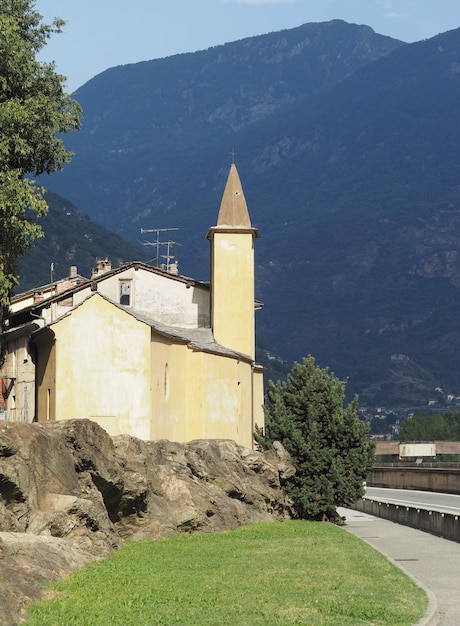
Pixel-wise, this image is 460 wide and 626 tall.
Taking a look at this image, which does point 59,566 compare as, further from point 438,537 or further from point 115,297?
point 115,297

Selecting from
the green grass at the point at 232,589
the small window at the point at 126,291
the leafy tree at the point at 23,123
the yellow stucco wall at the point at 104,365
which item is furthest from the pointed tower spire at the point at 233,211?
the green grass at the point at 232,589

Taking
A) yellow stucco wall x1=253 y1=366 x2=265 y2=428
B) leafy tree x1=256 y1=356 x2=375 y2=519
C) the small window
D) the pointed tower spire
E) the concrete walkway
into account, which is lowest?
the concrete walkway

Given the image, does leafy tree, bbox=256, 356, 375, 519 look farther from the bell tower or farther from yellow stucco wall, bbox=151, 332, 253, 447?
the bell tower

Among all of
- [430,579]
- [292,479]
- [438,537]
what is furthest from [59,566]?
[292,479]

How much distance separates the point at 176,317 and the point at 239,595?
41.3 meters

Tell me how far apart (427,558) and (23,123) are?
61.6 feet

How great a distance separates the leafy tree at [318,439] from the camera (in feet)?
177

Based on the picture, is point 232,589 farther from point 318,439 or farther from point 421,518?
point 318,439

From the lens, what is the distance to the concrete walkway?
2270 centimetres

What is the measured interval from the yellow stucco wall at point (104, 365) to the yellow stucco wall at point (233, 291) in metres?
14.8

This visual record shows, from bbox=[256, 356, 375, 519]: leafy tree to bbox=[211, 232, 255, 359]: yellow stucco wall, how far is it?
617 centimetres

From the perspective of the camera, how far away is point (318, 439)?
2175 inches

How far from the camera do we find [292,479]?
54.5m

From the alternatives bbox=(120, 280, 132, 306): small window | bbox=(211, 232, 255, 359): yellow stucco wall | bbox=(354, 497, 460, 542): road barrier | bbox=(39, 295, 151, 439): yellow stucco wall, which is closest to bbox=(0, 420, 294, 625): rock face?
bbox=(39, 295, 151, 439): yellow stucco wall
